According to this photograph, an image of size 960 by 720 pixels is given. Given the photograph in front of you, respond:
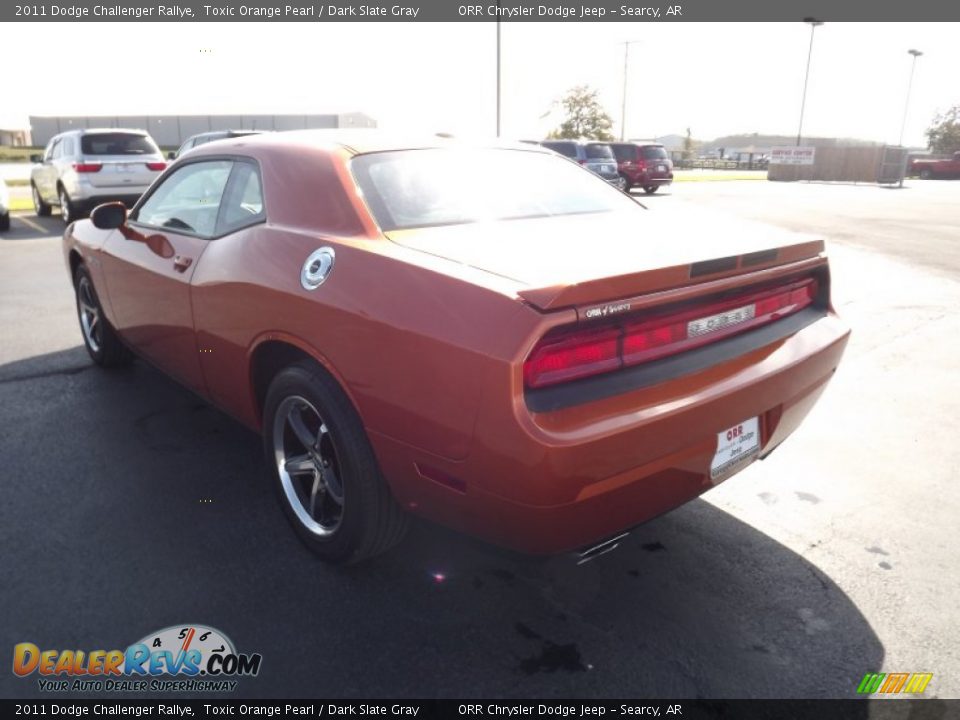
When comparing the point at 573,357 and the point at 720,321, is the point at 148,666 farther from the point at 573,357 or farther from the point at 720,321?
the point at 720,321

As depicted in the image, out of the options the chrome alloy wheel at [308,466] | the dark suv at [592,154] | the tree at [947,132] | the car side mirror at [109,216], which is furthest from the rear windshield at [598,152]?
the tree at [947,132]

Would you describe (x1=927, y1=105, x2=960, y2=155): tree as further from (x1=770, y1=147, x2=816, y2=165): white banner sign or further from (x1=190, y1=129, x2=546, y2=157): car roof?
(x1=190, y1=129, x2=546, y2=157): car roof

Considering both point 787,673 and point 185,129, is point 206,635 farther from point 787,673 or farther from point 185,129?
point 185,129

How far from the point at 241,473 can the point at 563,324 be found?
2217mm

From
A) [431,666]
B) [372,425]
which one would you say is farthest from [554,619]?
[372,425]

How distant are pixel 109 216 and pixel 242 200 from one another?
1.47 metres

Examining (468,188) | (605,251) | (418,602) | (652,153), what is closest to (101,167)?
(468,188)

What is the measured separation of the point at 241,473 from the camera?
3545mm

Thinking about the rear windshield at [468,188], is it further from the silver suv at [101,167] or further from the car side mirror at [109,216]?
the silver suv at [101,167]

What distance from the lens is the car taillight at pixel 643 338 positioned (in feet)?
6.58

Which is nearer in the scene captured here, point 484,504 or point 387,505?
point 484,504

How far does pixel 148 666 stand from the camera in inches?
89.3

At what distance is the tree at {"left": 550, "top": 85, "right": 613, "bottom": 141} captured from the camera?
62.9m

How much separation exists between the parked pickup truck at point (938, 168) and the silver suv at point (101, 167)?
2008 inches
